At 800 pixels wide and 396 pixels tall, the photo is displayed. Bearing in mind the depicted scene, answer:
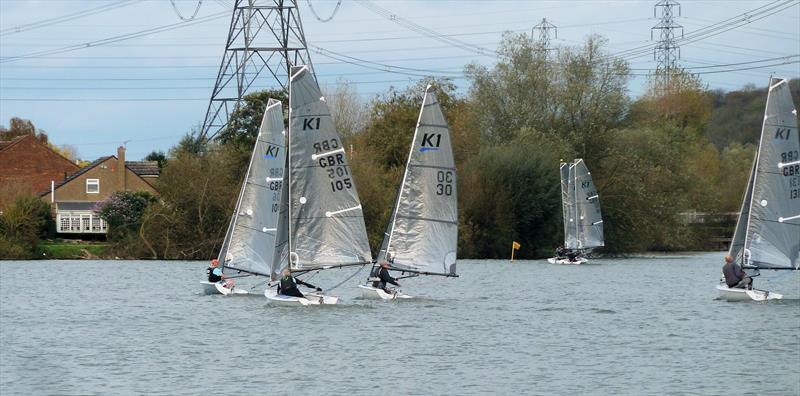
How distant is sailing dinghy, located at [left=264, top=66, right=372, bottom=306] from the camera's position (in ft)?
118

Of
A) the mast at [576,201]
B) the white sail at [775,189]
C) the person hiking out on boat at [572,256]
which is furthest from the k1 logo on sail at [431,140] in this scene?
the mast at [576,201]

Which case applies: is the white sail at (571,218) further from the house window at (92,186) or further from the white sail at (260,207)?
the white sail at (260,207)

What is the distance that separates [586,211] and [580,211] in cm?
36

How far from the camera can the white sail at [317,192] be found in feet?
118

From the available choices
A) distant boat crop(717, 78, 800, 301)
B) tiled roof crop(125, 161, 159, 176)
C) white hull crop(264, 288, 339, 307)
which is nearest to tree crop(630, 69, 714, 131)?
tiled roof crop(125, 161, 159, 176)

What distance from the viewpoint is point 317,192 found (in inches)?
1436

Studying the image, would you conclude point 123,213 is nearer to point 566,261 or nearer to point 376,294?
point 566,261

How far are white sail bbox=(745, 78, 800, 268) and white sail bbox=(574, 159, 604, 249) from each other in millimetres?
33320

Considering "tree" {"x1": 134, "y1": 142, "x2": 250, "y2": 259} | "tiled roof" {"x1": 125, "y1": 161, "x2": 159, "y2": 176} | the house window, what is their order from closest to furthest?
"tree" {"x1": 134, "y1": 142, "x2": 250, "y2": 259} → the house window → "tiled roof" {"x1": 125, "y1": 161, "x2": 159, "y2": 176}

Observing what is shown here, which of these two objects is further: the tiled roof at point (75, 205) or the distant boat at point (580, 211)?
the tiled roof at point (75, 205)

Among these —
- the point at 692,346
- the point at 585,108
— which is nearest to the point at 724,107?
the point at 585,108

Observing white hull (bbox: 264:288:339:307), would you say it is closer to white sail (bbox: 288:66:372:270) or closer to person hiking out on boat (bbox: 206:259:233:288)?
white sail (bbox: 288:66:372:270)

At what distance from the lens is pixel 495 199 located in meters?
78.7

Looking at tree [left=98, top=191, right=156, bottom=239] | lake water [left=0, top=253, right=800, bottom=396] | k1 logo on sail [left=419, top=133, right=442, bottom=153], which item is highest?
k1 logo on sail [left=419, top=133, right=442, bottom=153]
